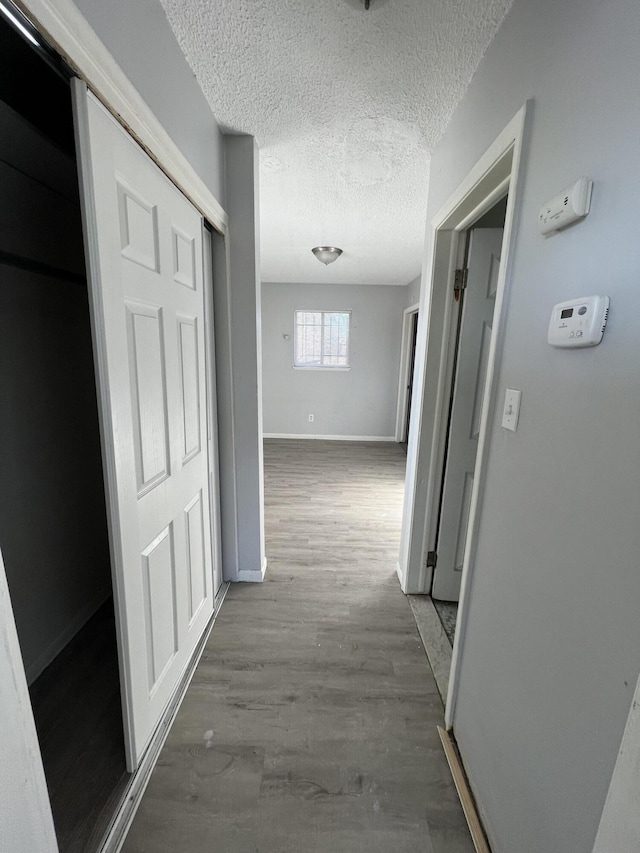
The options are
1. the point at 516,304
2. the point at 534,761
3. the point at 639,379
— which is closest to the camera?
the point at 639,379

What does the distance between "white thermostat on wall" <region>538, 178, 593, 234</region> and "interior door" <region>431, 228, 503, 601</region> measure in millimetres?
900

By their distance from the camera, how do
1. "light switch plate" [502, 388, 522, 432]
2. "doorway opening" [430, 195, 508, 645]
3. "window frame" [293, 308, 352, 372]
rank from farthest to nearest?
"window frame" [293, 308, 352, 372] → "doorway opening" [430, 195, 508, 645] → "light switch plate" [502, 388, 522, 432]

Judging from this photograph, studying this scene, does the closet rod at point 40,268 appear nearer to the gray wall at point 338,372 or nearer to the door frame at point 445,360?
the door frame at point 445,360

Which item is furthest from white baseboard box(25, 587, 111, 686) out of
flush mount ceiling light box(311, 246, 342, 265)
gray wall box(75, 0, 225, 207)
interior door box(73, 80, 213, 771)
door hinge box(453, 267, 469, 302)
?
flush mount ceiling light box(311, 246, 342, 265)

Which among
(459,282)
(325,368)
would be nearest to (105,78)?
(459,282)

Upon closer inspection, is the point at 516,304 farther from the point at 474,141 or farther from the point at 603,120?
the point at 474,141

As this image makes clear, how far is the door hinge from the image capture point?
1.70 metres

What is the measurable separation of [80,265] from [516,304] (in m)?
1.86

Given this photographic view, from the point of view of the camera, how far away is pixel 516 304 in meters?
0.97

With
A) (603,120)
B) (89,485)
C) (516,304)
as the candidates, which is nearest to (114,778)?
(89,485)

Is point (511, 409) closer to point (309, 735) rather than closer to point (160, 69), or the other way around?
point (309, 735)

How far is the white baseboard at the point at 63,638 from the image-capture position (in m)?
1.41

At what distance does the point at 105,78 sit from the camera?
Result: 81cm

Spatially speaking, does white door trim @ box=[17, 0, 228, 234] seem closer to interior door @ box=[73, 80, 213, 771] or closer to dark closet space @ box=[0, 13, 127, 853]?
interior door @ box=[73, 80, 213, 771]
